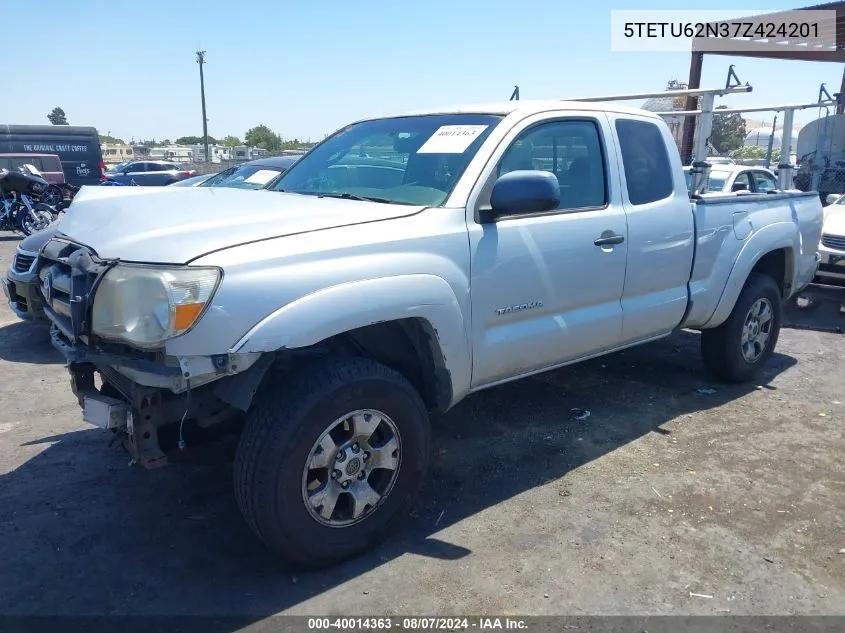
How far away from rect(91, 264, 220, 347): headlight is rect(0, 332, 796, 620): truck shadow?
0.77m

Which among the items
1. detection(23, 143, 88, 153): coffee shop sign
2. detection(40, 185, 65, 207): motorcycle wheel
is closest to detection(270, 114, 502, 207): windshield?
detection(40, 185, 65, 207): motorcycle wheel

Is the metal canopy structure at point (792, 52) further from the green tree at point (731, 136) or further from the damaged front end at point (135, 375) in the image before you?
the green tree at point (731, 136)

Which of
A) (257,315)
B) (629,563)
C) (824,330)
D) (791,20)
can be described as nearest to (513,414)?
(629,563)

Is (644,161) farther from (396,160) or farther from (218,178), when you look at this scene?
(218,178)

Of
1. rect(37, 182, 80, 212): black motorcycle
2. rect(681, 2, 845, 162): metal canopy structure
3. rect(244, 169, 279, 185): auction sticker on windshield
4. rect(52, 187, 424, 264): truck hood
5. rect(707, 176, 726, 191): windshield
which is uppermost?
rect(681, 2, 845, 162): metal canopy structure

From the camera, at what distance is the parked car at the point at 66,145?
21.3 m

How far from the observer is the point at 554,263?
3666 mm

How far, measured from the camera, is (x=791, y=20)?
607 inches

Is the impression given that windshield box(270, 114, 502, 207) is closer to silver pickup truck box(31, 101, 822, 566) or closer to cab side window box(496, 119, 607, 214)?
silver pickup truck box(31, 101, 822, 566)

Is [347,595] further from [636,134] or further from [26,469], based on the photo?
[636,134]

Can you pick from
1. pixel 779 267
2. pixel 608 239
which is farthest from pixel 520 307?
pixel 779 267

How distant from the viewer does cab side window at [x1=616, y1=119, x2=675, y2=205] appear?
4.26 meters

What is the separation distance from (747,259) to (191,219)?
3898mm

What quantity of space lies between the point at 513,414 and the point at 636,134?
202 cm
